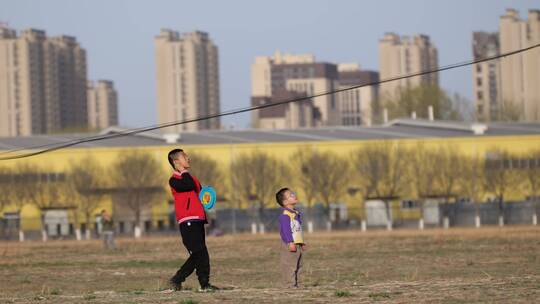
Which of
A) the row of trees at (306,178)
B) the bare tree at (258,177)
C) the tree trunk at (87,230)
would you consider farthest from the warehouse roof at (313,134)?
the tree trunk at (87,230)

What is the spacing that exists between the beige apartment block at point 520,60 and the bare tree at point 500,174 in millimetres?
98709

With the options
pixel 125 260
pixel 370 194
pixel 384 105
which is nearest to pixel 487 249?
pixel 125 260

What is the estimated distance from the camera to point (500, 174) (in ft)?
267

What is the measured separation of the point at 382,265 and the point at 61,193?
5761 cm

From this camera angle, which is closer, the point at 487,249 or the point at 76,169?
the point at 487,249

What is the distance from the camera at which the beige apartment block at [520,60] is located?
183 m

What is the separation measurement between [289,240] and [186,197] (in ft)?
6.89

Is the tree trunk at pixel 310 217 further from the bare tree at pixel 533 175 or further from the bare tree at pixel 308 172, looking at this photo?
the bare tree at pixel 533 175

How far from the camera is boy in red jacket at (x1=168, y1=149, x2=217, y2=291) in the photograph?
664 inches

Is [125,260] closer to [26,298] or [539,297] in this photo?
[26,298]

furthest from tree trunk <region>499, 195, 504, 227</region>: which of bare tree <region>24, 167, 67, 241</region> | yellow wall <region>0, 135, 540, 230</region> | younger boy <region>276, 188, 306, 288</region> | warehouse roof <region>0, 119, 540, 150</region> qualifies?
younger boy <region>276, 188, 306, 288</region>

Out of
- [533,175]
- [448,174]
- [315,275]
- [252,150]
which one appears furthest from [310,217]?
[315,275]

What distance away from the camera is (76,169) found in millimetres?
83750

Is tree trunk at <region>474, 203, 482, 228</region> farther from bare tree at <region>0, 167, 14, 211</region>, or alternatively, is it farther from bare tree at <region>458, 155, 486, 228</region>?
bare tree at <region>0, 167, 14, 211</region>
